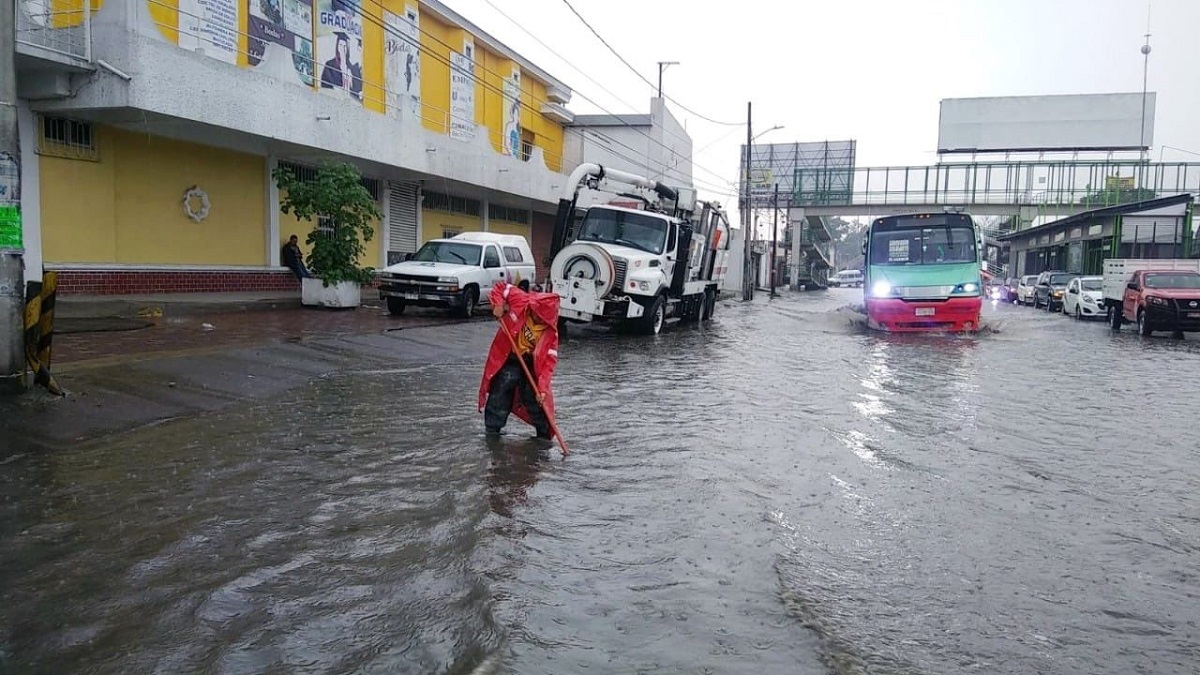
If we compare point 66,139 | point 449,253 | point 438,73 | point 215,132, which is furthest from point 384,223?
point 66,139

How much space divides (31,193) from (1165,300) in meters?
23.1

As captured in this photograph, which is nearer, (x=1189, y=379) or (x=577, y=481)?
(x=577, y=481)

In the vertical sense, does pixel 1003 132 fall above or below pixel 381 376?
above

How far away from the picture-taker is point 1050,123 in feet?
178

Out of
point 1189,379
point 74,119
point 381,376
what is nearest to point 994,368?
point 1189,379

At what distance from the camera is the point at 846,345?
17.6 metres

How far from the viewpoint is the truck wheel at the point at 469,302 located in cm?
1850

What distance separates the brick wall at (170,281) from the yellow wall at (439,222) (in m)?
6.88

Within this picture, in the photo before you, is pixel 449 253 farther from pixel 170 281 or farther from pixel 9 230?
pixel 9 230

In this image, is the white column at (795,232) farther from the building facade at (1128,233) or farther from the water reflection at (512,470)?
the water reflection at (512,470)

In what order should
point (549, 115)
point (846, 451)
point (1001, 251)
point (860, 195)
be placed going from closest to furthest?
point (846, 451) < point (549, 115) < point (860, 195) < point (1001, 251)

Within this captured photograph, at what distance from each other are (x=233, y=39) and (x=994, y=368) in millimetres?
16602

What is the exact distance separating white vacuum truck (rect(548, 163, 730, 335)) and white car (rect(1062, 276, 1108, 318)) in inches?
594

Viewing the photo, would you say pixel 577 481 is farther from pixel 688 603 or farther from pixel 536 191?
pixel 536 191
